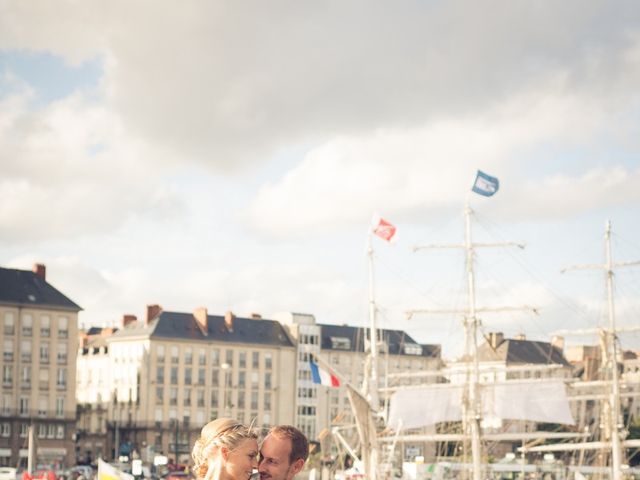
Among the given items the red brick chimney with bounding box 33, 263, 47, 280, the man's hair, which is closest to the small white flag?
the red brick chimney with bounding box 33, 263, 47, 280

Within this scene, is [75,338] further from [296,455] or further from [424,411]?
[296,455]

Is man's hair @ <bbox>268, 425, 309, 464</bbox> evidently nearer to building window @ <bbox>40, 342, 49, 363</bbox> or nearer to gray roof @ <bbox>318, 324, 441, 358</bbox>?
building window @ <bbox>40, 342, 49, 363</bbox>

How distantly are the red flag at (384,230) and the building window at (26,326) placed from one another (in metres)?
40.2

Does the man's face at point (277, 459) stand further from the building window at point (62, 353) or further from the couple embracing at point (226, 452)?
the building window at point (62, 353)

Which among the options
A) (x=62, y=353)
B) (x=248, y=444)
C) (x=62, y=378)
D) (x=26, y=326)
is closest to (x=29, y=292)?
(x=26, y=326)

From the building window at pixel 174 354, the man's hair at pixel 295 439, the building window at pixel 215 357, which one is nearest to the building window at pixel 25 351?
the building window at pixel 174 354

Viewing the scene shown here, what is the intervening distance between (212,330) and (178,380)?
729 centimetres

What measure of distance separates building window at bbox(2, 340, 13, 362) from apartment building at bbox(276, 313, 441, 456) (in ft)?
113

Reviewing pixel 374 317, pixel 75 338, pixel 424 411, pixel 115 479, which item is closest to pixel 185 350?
pixel 75 338

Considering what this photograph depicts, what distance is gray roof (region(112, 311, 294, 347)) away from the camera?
139 meters

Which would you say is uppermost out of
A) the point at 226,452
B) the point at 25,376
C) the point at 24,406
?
the point at 25,376

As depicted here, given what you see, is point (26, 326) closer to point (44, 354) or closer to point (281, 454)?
point (44, 354)

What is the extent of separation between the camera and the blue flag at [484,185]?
275ft

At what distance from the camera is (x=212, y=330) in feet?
472
